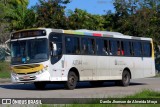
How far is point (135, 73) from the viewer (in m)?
28.9

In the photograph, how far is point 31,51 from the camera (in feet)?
73.3

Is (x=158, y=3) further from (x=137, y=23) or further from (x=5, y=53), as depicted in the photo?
(x=5, y=53)

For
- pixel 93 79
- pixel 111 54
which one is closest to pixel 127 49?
pixel 111 54

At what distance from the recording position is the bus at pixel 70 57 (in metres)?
22.2

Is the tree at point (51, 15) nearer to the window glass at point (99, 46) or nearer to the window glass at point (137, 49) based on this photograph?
the window glass at point (137, 49)

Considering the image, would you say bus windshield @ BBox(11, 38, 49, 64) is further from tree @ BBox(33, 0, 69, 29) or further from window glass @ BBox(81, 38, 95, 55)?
tree @ BBox(33, 0, 69, 29)

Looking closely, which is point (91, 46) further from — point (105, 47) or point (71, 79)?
point (71, 79)

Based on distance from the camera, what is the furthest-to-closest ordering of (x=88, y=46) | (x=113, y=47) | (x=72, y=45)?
(x=113, y=47)
(x=88, y=46)
(x=72, y=45)

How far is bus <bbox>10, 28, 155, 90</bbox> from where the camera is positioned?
22203 millimetres

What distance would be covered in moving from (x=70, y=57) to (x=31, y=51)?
7.04ft

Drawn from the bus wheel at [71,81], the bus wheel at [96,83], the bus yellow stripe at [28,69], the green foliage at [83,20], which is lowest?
the bus wheel at [96,83]

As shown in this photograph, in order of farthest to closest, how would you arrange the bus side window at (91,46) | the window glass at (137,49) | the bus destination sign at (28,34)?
the window glass at (137,49), the bus side window at (91,46), the bus destination sign at (28,34)

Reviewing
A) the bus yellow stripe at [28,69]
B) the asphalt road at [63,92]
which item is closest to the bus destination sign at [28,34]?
the bus yellow stripe at [28,69]

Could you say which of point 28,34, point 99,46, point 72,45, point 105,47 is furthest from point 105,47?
point 28,34
